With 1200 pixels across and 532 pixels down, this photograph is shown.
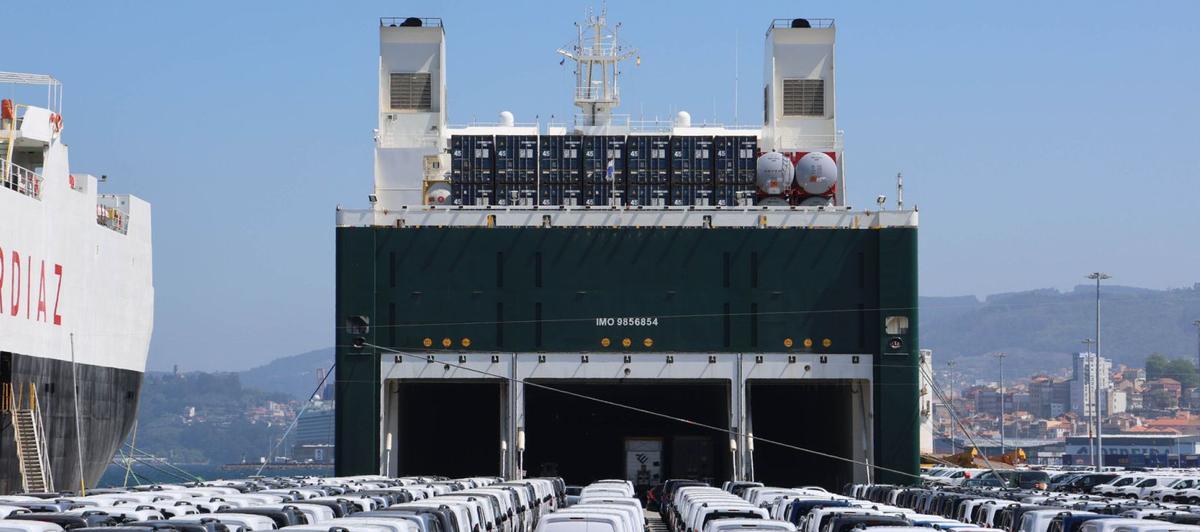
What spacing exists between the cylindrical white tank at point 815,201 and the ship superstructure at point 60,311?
2144cm

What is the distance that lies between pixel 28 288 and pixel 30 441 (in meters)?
3.98

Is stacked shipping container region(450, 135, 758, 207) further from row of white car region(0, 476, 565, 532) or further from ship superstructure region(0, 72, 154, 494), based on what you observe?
row of white car region(0, 476, 565, 532)

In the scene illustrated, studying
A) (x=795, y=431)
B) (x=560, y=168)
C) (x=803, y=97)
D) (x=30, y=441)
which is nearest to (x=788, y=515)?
(x=30, y=441)

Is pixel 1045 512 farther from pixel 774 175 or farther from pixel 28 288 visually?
pixel 28 288

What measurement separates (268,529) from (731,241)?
27.9m

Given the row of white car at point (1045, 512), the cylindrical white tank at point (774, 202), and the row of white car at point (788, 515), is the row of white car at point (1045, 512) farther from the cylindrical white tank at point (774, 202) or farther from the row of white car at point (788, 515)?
the cylindrical white tank at point (774, 202)

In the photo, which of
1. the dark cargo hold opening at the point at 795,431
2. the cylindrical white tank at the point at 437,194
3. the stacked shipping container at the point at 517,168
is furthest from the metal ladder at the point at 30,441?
the dark cargo hold opening at the point at 795,431

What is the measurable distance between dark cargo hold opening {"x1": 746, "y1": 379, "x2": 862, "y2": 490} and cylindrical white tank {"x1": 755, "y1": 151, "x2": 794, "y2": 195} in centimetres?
585

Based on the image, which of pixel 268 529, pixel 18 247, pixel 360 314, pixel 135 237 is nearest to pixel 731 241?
pixel 360 314

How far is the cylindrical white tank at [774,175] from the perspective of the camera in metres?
51.7

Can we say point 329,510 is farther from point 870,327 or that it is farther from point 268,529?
point 870,327

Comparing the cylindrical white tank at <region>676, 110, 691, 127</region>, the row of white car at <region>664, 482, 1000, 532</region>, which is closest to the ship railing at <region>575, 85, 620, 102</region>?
the cylindrical white tank at <region>676, 110, 691, 127</region>

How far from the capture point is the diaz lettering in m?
43.4

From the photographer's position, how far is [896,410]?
151 ft
